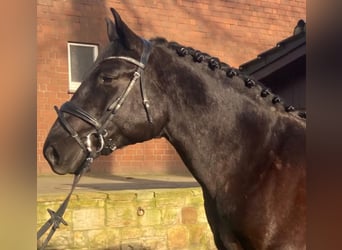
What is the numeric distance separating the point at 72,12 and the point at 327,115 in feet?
34.5

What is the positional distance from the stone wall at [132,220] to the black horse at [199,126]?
2.41 metres

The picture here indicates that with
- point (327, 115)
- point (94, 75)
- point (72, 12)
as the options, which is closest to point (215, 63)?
point (94, 75)

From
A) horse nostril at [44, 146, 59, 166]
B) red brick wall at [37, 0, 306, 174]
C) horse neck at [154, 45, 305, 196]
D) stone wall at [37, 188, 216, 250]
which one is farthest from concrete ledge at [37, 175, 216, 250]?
red brick wall at [37, 0, 306, 174]

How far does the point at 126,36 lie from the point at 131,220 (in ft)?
9.75

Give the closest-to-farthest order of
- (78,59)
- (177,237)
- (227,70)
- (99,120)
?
(99,120) → (227,70) → (177,237) → (78,59)

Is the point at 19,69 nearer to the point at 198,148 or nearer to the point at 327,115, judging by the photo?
the point at 327,115

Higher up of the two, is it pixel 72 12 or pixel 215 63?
pixel 72 12

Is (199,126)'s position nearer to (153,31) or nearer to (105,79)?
(105,79)

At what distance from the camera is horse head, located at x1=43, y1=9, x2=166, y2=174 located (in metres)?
2.76

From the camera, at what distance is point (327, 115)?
65 cm

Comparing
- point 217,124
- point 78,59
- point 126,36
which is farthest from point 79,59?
point 217,124

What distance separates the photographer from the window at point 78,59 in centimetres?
1067

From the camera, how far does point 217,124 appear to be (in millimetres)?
2822

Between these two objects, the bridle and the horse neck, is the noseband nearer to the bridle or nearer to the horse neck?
the bridle
